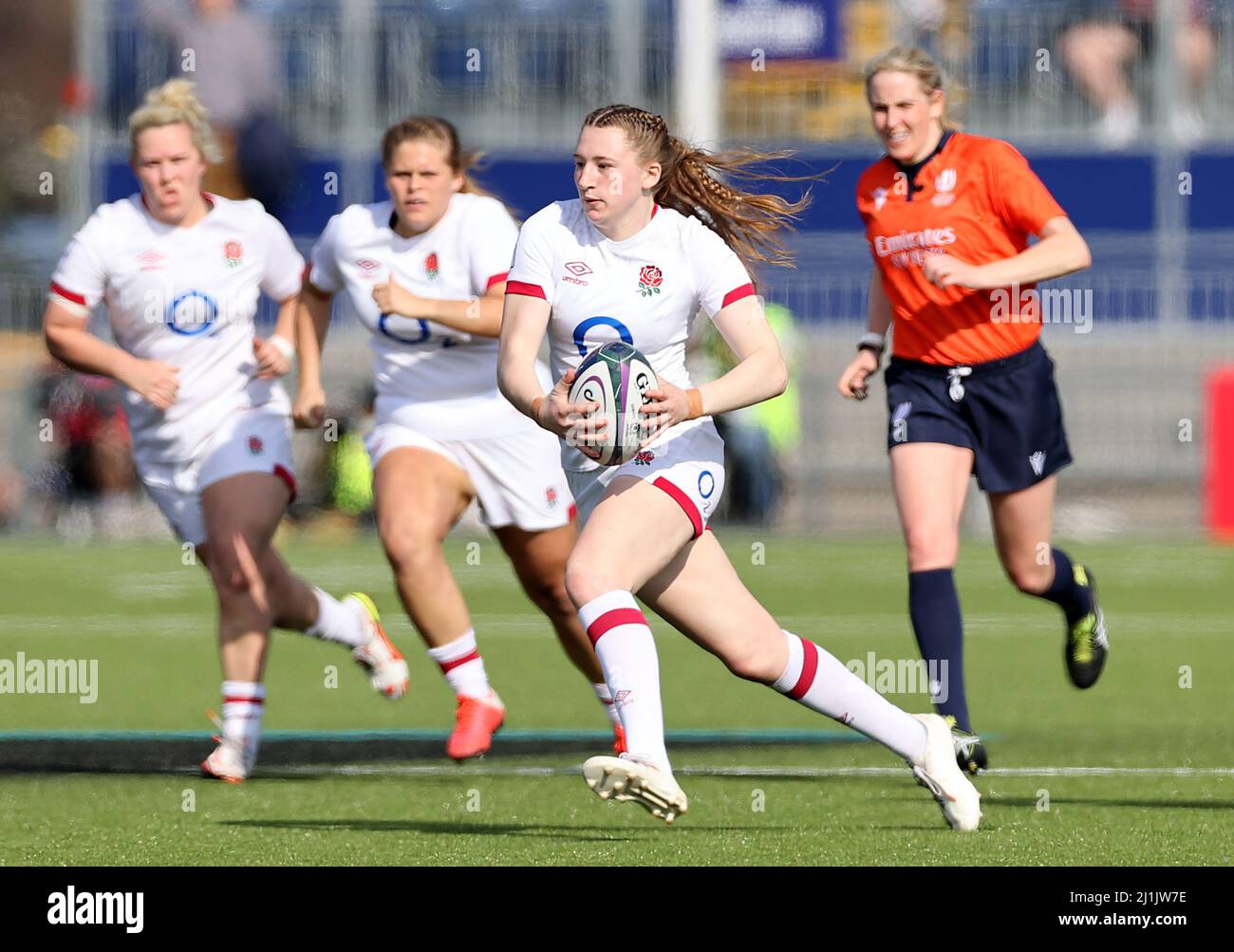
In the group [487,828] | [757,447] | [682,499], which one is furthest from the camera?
[757,447]

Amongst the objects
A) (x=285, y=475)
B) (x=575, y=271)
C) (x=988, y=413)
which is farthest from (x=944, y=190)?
(x=285, y=475)

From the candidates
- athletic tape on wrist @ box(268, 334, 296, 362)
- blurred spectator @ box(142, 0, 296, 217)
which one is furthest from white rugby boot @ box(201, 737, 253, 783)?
blurred spectator @ box(142, 0, 296, 217)

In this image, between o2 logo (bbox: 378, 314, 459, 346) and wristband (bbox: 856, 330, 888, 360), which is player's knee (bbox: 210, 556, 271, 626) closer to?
o2 logo (bbox: 378, 314, 459, 346)

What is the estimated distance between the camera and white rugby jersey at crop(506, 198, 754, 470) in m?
6.50

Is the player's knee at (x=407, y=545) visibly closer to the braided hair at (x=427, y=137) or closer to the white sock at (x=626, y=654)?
the braided hair at (x=427, y=137)

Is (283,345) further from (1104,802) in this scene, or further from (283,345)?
(1104,802)

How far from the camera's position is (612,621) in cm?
621

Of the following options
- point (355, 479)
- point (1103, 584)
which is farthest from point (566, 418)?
point (355, 479)

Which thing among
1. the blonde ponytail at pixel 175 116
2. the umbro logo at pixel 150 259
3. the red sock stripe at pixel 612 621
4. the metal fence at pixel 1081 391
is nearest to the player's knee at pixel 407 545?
the umbro logo at pixel 150 259

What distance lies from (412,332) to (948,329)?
5.94ft

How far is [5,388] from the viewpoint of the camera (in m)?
22.1

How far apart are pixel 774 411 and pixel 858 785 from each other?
13821 mm

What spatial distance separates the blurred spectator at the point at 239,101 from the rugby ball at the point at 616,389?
1525 cm

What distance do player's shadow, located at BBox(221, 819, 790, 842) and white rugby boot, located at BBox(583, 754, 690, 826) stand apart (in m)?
0.80
